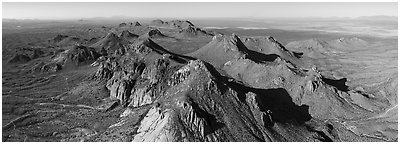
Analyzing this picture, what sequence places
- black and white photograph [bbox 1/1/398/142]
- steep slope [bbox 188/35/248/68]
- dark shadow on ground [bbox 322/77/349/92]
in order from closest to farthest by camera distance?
black and white photograph [bbox 1/1/398/142]
dark shadow on ground [bbox 322/77/349/92]
steep slope [bbox 188/35/248/68]

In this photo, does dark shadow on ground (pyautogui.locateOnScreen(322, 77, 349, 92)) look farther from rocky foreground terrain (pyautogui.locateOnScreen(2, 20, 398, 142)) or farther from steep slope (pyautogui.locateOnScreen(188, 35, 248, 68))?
steep slope (pyautogui.locateOnScreen(188, 35, 248, 68))

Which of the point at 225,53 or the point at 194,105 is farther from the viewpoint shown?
the point at 225,53

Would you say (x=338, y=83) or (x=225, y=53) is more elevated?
(x=225, y=53)

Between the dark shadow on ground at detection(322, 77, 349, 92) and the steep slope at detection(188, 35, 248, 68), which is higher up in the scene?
the steep slope at detection(188, 35, 248, 68)

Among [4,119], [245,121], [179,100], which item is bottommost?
[4,119]

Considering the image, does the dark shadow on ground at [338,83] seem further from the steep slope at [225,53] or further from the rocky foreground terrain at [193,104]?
the steep slope at [225,53]

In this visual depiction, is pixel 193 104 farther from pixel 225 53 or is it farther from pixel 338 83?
pixel 225 53

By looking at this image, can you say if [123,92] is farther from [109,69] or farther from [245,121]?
[245,121]

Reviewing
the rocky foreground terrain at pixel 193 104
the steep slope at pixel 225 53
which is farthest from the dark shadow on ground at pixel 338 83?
the steep slope at pixel 225 53

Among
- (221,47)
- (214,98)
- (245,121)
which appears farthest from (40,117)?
(221,47)

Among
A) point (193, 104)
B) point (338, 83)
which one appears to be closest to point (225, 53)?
point (338, 83)

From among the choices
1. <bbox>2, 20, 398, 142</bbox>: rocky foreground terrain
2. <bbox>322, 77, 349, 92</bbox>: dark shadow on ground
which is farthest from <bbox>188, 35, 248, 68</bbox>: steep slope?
<bbox>322, 77, 349, 92</bbox>: dark shadow on ground
